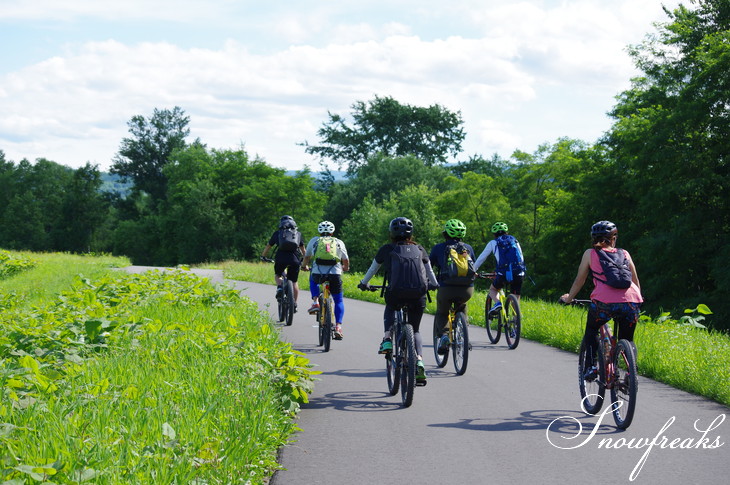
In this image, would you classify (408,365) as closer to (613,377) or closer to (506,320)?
(613,377)

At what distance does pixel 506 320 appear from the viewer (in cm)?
1138

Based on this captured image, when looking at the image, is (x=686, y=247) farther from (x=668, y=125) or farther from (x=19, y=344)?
(x=19, y=344)

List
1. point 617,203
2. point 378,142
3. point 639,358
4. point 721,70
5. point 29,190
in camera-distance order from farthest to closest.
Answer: point 29,190
point 378,142
point 617,203
point 721,70
point 639,358

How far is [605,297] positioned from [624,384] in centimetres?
75

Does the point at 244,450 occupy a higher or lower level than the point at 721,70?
lower

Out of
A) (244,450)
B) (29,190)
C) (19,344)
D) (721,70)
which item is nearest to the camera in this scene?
(244,450)

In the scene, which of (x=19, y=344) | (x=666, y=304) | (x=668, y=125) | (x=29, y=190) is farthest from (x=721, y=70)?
(x=29, y=190)

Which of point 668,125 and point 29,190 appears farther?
point 29,190

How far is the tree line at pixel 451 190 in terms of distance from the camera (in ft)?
98.3

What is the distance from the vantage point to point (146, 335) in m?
9.02

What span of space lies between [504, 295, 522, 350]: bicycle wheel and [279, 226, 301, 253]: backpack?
12.7ft

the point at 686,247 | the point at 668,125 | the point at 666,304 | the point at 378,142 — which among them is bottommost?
the point at 666,304

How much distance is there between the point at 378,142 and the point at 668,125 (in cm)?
4572

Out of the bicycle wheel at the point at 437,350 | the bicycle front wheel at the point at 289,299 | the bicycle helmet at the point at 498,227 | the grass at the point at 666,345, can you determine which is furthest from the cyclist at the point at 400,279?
the bicycle front wheel at the point at 289,299
